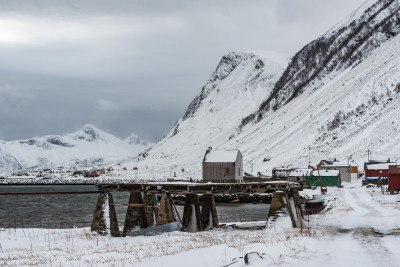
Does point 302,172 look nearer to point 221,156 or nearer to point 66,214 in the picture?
point 221,156

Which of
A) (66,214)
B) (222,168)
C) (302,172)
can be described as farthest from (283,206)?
(302,172)

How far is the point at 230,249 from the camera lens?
15367mm

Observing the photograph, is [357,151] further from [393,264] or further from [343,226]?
[393,264]

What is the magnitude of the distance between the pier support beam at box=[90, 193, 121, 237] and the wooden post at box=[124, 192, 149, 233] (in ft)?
4.80

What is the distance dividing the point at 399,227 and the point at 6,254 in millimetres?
16105

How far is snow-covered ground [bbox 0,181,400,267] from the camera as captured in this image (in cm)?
1319

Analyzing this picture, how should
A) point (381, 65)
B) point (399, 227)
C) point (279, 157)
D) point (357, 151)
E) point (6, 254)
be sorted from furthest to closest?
point (381, 65)
point (279, 157)
point (357, 151)
point (399, 227)
point (6, 254)

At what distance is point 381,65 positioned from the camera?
526ft

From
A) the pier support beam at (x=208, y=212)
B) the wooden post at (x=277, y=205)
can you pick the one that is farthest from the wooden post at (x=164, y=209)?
the wooden post at (x=277, y=205)

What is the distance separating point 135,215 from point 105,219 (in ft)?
7.56

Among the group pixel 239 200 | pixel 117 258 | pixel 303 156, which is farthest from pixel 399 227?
pixel 303 156

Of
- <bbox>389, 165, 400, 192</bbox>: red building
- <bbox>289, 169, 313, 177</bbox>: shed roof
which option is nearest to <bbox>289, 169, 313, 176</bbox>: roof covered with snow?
<bbox>289, 169, 313, 177</bbox>: shed roof

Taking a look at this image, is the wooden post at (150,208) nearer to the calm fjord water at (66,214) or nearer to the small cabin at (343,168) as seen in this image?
the calm fjord water at (66,214)

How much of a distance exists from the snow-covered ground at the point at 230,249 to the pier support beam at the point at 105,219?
470 mm
